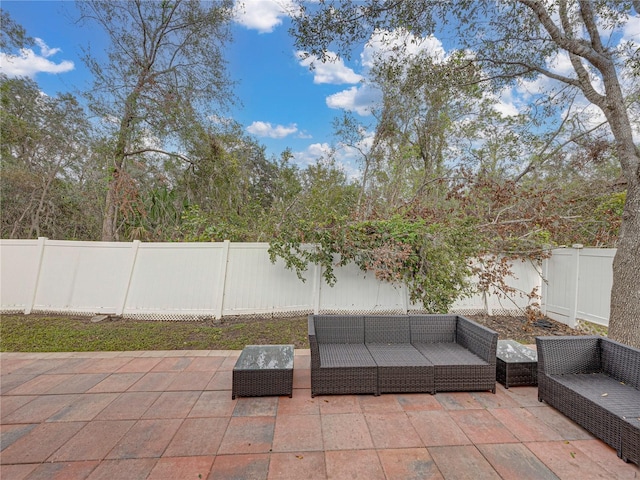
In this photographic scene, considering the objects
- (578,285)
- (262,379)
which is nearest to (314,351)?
(262,379)

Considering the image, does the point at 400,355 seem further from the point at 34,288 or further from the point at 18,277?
the point at 18,277

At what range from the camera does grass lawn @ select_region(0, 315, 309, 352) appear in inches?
163

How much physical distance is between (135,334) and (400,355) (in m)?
4.07

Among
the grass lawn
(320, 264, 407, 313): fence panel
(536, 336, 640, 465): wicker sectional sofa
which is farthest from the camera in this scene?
(320, 264, 407, 313): fence panel

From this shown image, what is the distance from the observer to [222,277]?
213 inches

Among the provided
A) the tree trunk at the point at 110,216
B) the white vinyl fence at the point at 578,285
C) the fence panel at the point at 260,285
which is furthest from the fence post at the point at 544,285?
the tree trunk at the point at 110,216

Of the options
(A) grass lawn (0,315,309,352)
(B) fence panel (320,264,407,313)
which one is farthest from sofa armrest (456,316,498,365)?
(B) fence panel (320,264,407,313)

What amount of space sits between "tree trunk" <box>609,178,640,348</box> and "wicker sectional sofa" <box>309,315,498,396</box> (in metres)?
1.91

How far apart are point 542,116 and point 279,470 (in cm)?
664

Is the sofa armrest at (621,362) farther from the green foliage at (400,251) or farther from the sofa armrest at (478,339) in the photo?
the green foliage at (400,251)

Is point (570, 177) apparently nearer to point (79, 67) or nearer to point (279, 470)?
point (279, 470)

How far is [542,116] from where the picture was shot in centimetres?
527

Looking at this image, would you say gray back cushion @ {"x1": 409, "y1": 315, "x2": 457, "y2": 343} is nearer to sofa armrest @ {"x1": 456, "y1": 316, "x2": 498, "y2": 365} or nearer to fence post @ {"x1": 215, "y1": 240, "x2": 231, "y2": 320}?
sofa armrest @ {"x1": 456, "y1": 316, "x2": 498, "y2": 365}

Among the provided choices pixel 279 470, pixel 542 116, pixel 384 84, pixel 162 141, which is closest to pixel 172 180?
pixel 162 141
